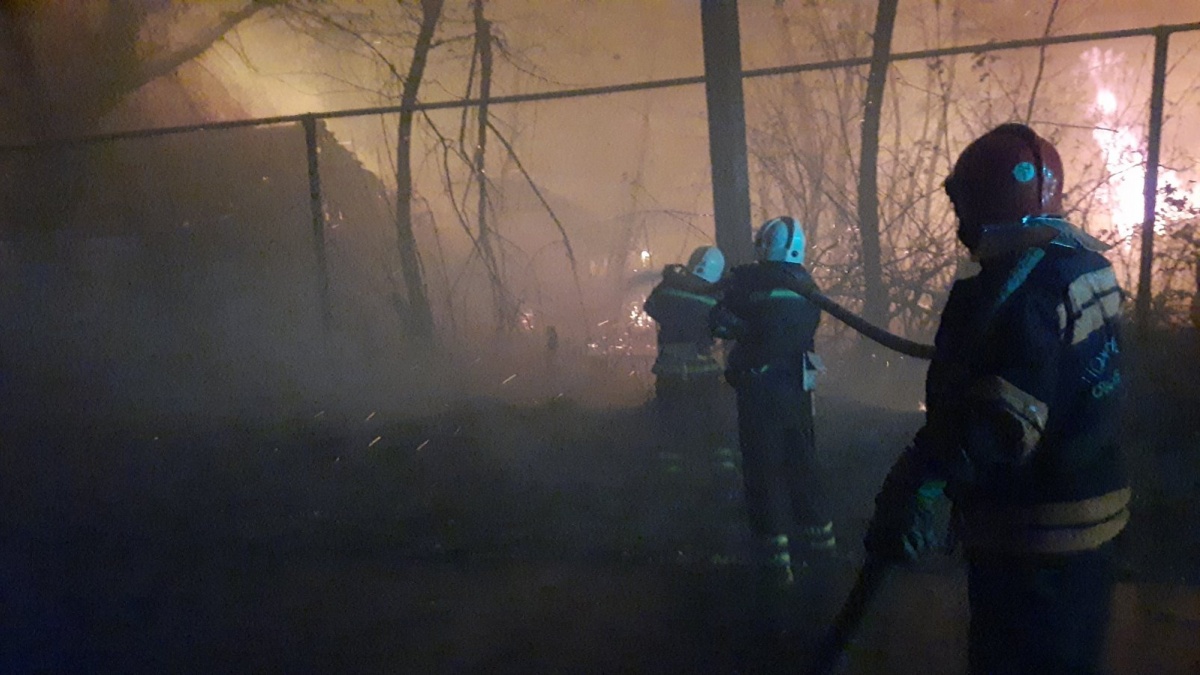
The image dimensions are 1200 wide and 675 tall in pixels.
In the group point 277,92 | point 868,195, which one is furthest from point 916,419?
point 277,92

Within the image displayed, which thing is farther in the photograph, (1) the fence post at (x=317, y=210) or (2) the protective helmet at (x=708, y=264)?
(1) the fence post at (x=317, y=210)

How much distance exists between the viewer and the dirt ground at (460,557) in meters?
3.31

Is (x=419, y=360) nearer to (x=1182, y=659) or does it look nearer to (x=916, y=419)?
(x=916, y=419)

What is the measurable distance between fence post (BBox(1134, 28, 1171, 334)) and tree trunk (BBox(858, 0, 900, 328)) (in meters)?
1.97

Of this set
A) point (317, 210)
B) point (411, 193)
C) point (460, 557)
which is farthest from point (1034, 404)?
point (411, 193)

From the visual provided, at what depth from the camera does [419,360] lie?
797 cm

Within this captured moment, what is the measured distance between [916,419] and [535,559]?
9.82ft

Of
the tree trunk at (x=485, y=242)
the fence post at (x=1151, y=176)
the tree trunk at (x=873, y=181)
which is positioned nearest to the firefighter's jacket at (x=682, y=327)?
the tree trunk at (x=873, y=181)

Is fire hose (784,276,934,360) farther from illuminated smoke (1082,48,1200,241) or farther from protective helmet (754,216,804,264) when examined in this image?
illuminated smoke (1082,48,1200,241)

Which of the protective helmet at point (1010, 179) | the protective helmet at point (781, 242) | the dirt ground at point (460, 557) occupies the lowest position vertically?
the dirt ground at point (460, 557)

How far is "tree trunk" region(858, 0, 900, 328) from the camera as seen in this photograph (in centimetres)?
662

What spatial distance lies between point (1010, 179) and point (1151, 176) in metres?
3.67

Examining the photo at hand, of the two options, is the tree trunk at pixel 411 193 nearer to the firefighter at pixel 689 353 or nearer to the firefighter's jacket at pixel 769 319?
the firefighter at pixel 689 353

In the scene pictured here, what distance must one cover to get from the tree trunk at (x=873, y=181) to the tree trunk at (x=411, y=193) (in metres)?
4.11
